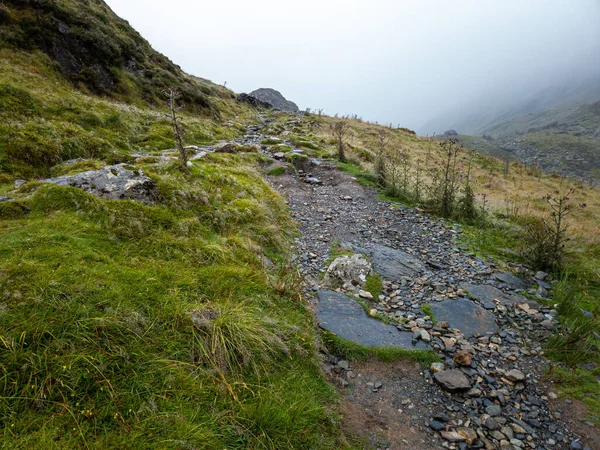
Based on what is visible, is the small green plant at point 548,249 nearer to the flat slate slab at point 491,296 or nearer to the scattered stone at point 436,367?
the flat slate slab at point 491,296

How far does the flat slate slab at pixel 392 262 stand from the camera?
23.3ft

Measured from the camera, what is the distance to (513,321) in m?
5.59

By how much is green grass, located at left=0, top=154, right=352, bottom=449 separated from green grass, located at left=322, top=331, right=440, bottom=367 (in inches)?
26.2

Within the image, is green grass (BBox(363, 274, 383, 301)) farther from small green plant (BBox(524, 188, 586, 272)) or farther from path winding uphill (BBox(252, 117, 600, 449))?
small green plant (BBox(524, 188, 586, 272))

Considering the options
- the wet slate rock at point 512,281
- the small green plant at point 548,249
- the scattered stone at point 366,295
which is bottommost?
the scattered stone at point 366,295

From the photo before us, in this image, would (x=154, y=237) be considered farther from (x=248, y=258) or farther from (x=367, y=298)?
(x=367, y=298)

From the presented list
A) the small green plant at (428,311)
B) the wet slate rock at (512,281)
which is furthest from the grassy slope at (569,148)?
the small green plant at (428,311)

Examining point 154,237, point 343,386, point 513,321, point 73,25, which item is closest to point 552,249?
point 513,321

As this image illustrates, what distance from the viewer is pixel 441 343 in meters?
5.04

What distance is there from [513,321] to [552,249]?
116 inches

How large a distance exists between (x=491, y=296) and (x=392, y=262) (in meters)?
2.26

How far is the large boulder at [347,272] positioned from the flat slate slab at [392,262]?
41cm

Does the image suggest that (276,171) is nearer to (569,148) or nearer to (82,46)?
(82,46)

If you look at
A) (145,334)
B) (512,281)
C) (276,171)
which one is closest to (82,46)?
(276,171)
